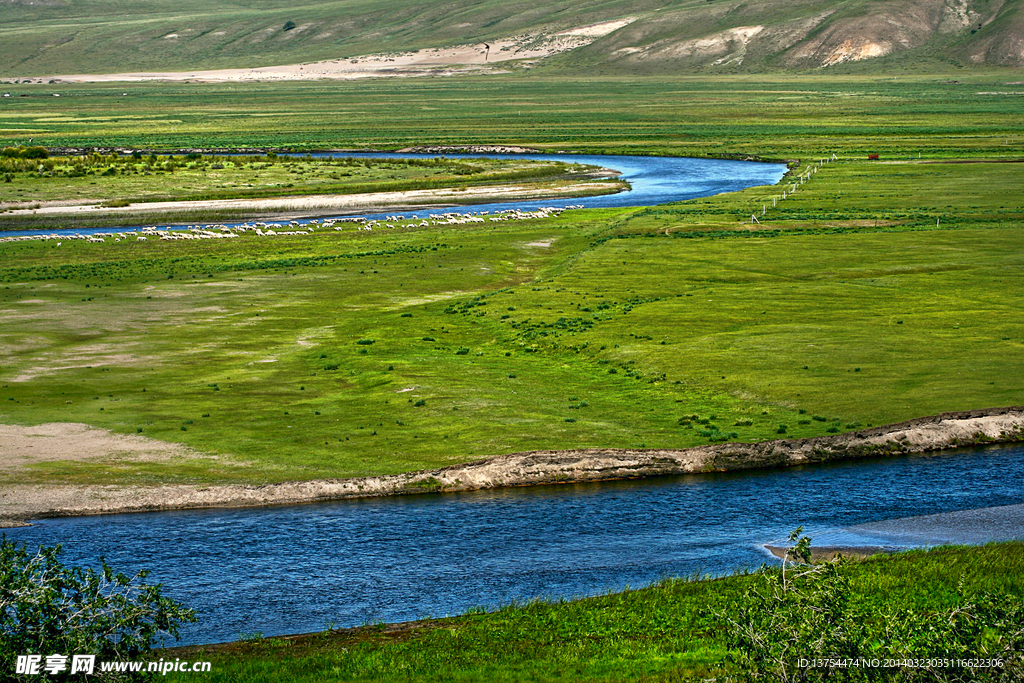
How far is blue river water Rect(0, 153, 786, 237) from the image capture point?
125875mm

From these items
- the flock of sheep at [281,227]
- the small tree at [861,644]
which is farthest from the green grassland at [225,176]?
the small tree at [861,644]

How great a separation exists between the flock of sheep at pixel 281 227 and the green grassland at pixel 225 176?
21960mm

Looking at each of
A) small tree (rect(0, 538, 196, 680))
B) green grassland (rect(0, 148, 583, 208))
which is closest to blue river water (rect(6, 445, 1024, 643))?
small tree (rect(0, 538, 196, 680))

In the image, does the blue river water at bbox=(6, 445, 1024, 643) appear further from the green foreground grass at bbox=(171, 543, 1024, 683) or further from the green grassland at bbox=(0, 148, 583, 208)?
the green grassland at bbox=(0, 148, 583, 208)

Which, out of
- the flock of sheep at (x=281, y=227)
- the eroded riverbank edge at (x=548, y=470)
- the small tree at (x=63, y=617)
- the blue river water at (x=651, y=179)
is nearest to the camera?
the small tree at (x=63, y=617)

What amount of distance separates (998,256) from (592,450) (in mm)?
53078

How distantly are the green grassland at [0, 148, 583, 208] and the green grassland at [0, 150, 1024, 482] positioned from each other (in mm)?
37394

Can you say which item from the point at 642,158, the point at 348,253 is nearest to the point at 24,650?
the point at 348,253

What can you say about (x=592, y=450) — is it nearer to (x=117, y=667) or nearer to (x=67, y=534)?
(x=67, y=534)

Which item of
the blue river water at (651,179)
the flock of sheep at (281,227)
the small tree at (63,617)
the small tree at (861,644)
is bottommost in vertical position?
the blue river water at (651,179)

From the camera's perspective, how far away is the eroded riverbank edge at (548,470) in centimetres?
3816

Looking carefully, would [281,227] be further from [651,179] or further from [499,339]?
[651,179]

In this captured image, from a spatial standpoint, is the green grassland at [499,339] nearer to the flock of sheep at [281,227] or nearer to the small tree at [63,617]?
the flock of sheep at [281,227]

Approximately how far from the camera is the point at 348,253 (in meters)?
93.9
